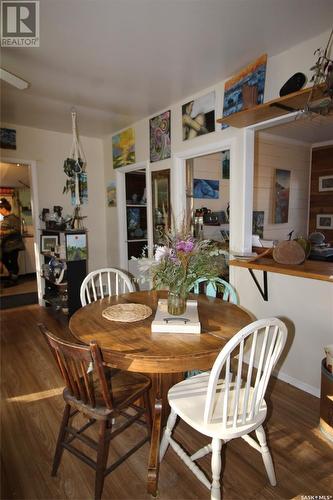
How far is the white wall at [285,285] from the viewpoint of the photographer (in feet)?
6.73

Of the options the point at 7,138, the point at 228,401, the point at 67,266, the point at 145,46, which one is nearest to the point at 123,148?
the point at 7,138

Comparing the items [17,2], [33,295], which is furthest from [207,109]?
[33,295]

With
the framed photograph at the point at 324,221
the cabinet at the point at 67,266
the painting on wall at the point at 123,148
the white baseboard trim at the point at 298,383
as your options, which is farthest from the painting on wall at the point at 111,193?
the white baseboard trim at the point at 298,383

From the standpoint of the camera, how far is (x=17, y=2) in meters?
1.66

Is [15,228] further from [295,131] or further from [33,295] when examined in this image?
[295,131]

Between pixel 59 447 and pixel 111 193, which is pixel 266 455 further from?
pixel 111 193

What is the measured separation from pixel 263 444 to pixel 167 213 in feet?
8.21

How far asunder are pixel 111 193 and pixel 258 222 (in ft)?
7.43

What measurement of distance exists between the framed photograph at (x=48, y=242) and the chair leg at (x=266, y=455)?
333cm

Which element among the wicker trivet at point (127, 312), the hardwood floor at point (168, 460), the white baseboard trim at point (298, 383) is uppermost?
the wicker trivet at point (127, 312)

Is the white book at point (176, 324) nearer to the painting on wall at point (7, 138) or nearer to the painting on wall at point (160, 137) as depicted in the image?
the painting on wall at point (160, 137)

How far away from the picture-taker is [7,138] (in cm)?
378

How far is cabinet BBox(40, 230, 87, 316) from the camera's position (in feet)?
11.7

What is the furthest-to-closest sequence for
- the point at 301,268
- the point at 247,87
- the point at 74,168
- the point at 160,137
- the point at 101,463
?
the point at 74,168 → the point at 160,137 → the point at 247,87 → the point at 301,268 → the point at 101,463
